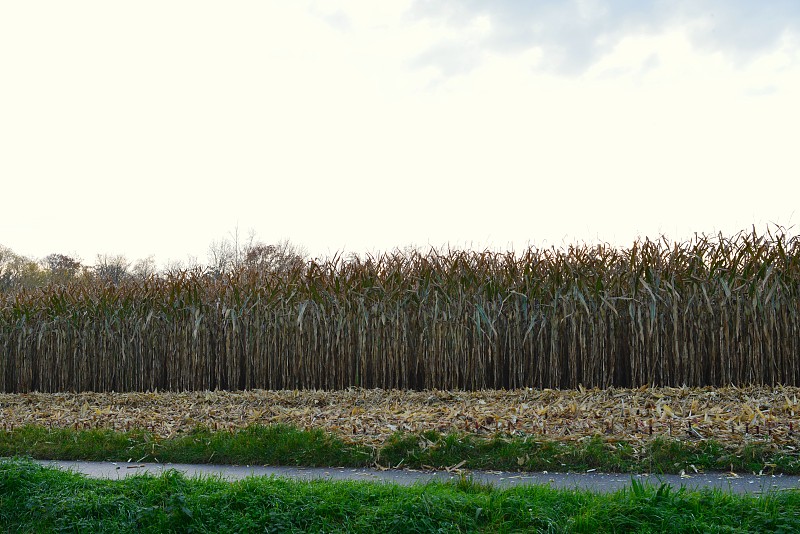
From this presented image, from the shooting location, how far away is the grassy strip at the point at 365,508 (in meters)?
4.05

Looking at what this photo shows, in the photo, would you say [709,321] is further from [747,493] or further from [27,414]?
[27,414]

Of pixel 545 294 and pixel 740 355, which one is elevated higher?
pixel 545 294

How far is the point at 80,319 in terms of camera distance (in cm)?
1427

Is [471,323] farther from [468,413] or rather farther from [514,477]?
[514,477]

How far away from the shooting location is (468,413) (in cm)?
758

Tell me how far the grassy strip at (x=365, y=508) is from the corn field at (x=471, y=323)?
6.29 metres

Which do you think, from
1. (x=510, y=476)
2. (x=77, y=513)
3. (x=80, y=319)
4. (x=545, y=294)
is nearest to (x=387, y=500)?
(x=510, y=476)

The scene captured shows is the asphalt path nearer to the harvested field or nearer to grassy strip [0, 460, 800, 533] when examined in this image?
grassy strip [0, 460, 800, 533]


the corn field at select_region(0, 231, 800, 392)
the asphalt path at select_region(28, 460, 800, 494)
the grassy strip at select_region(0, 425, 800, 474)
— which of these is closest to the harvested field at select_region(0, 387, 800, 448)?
the grassy strip at select_region(0, 425, 800, 474)

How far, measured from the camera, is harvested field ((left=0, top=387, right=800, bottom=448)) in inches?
250

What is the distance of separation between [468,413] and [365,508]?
11.1ft

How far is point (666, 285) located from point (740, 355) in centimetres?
147

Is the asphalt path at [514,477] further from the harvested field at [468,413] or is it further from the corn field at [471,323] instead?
the corn field at [471,323]

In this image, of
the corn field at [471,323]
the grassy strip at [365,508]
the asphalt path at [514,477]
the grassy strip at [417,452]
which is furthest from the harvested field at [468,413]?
the grassy strip at [365,508]
